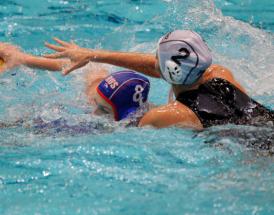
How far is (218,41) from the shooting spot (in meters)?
5.95

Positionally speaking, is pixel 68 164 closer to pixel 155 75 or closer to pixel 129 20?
pixel 155 75

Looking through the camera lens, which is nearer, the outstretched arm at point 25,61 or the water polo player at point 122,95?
the water polo player at point 122,95

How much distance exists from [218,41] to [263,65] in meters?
0.86

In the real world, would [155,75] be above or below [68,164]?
above

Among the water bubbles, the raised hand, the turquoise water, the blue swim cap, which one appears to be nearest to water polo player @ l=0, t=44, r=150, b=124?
the blue swim cap

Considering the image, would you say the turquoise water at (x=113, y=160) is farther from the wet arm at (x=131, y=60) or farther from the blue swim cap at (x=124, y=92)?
the wet arm at (x=131, y=60)

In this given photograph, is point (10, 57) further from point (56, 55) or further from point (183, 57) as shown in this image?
point (183, 57)

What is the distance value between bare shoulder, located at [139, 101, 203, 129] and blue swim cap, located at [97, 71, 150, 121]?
0.40 m

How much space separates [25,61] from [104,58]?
652 millimetres

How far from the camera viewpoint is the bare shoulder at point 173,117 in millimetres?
3121

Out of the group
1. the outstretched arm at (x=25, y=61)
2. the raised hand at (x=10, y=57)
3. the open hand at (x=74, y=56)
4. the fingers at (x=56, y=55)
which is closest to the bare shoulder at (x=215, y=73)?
the open hand at (x=74, y=56)

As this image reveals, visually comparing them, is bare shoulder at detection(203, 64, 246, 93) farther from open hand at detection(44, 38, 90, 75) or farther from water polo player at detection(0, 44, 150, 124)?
open hand at detection(44, 38, 90, 75)

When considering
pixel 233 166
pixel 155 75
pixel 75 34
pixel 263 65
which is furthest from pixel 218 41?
pixel 233 166

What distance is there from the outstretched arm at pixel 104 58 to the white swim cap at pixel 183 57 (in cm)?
26
